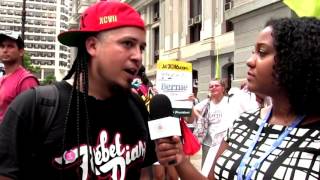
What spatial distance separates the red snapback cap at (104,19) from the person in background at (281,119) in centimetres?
62

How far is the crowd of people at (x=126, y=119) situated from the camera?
2.19 metres

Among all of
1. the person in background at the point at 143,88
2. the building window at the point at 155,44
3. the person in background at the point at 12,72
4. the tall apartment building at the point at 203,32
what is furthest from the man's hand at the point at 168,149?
the building window at the point at 155,44

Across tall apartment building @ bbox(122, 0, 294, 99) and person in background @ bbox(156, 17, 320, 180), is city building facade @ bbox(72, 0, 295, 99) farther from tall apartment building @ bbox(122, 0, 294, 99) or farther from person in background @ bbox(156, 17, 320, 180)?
person in background @ bbox(156, 17, 320, 180)

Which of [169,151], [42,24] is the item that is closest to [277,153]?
[169,151]

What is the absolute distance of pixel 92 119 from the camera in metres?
2.36

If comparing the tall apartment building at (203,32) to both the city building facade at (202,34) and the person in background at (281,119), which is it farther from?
the person in background at (281,119)

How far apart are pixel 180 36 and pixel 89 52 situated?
27754 millimetres

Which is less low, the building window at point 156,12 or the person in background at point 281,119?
the building window at point 156,12

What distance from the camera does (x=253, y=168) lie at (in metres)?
2.33

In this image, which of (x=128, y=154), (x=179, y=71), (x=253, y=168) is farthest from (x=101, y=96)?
(x=179, y=71)

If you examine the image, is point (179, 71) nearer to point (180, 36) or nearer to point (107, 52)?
point (107, 52)

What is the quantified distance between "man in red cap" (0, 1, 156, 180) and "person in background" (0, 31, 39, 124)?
1.92 metres

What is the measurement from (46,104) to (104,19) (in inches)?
19.5

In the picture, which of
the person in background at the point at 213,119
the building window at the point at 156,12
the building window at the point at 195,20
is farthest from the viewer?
the building window at the point at 156,12
